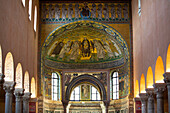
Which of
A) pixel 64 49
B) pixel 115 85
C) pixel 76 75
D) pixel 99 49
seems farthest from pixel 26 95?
pixel 115 85

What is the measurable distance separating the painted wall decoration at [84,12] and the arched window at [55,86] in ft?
24.5

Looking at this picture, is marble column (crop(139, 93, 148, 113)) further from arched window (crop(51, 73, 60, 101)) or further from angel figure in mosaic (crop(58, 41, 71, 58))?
arched window (crop(51, 73, 60, 101))

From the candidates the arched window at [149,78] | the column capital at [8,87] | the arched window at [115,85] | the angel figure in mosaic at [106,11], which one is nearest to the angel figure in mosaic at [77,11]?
the angel figure in mosaic at [106,11]

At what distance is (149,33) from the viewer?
23.1 meters

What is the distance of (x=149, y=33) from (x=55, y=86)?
16997 millimetres

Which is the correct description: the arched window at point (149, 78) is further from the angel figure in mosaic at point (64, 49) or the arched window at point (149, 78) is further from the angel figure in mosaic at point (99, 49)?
the angel figure in mosaic at point (64, 49)

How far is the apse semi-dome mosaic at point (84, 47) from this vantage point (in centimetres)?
3297

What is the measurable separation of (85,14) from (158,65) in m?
13.2

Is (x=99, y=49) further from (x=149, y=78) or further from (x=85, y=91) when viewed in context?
(x=149, y=78)

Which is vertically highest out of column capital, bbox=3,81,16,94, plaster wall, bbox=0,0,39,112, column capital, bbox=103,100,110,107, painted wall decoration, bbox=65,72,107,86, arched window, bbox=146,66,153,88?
plaster wall, bbox=0,0,39,112

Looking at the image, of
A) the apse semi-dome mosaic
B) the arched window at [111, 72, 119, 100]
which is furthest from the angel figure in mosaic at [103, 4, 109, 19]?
the arched window at [111, 72, 119, 100]

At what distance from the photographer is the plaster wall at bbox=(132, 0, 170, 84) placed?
18.5 metres

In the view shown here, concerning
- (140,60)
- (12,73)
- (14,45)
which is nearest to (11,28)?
(14,45)

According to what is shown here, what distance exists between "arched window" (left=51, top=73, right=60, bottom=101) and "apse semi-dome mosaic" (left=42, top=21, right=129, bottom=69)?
123 cm
